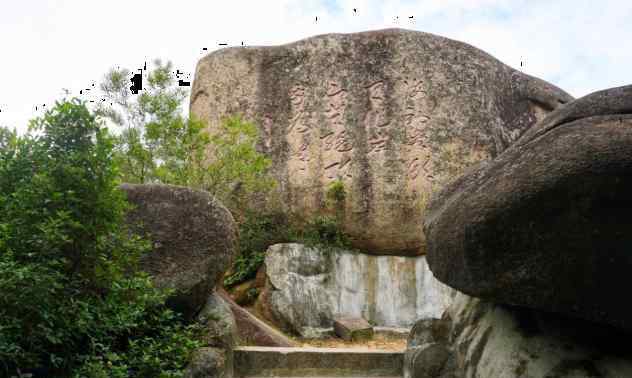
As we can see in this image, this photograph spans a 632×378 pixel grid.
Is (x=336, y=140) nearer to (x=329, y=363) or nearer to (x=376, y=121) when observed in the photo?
(x=376, y=121)

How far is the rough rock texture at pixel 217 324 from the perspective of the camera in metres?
4.68

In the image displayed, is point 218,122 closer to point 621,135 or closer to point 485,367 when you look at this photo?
point 485,367

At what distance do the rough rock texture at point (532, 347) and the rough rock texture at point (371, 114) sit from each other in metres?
5.99

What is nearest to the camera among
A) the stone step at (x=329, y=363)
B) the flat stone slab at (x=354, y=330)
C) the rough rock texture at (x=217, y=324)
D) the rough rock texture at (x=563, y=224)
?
the rough rock texture at (x=563, y=224)

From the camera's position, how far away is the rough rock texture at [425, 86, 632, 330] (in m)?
2.60

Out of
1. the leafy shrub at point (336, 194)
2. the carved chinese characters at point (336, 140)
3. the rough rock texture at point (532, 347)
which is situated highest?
the carved chinese characters at point (336, 140)

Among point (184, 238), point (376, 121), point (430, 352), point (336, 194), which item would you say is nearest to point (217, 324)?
point (184, 238)

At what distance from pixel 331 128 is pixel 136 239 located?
672 centimetres

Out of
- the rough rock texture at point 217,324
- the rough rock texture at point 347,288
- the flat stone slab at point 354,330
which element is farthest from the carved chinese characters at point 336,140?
the rough rock texture at point 217,324

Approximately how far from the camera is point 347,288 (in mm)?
9523

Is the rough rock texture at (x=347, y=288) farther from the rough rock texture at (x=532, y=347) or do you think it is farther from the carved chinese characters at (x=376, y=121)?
the rough rock texture at (x=532, y=347)

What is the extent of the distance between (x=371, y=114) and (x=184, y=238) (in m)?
6.12

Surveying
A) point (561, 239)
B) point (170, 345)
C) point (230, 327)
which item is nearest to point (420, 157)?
point (230, 327)

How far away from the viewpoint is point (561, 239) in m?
2.72
